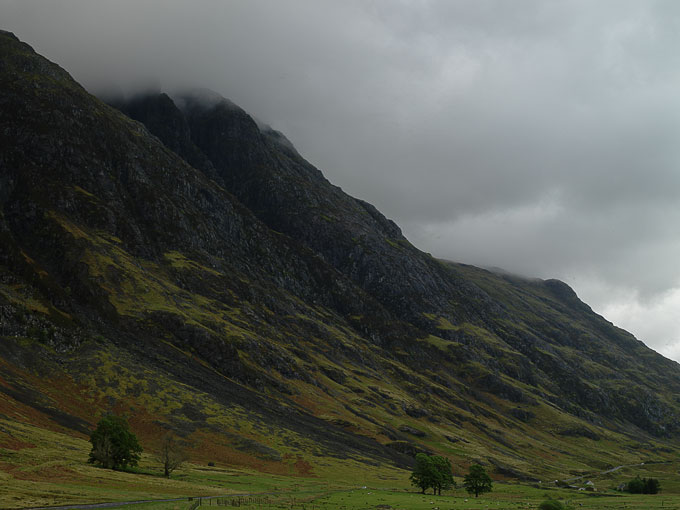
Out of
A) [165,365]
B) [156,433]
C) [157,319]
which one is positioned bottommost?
[156,433]

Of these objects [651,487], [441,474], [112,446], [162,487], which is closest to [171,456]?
[112,446]

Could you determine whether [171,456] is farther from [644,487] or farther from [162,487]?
[644,487]

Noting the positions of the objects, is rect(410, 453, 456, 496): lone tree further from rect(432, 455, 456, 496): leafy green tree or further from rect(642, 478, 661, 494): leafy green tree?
rect(642, 478, 661, 494): leafy green tree

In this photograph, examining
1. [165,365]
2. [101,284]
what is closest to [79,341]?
[165,365]

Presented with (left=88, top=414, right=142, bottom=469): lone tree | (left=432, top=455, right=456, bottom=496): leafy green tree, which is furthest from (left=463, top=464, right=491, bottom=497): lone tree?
(left=88, top=414, right=142, bottom=469): lone tree

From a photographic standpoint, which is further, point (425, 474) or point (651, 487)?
point (651, 487)

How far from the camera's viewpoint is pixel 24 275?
17638 cm

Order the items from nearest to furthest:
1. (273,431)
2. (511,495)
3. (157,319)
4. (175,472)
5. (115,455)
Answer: (115,455) → (175,472) → (511,495) → (273,431) → (157,319)

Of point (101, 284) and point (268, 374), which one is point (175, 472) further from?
point (101, 284)

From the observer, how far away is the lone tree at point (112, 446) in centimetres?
8319

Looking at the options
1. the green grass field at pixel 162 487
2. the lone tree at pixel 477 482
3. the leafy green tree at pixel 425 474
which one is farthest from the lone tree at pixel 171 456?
the lone tree at pixel 477 482

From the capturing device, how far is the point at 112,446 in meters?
84.1

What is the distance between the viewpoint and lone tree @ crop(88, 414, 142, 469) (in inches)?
3275

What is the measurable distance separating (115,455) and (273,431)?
72232 millimetres
